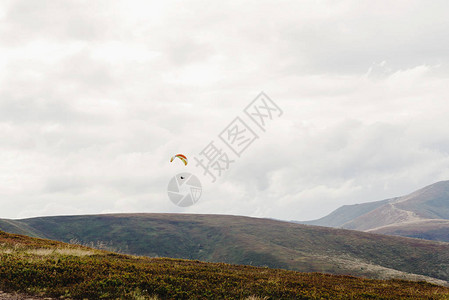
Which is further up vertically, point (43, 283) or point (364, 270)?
point (43, 283)

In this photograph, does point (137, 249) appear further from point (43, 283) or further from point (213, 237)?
point (43, 283)

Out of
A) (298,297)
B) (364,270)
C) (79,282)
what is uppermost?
(79,282)

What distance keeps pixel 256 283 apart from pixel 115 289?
269 inches

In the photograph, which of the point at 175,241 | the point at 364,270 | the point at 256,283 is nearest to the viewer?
the point at 256,283

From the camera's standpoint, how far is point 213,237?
14112 cm

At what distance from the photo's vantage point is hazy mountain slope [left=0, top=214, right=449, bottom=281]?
85056mm

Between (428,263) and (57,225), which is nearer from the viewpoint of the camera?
(428,263)

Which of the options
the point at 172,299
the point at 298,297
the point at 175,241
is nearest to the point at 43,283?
the point at 172,299

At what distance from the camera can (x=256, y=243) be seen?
A: 118m

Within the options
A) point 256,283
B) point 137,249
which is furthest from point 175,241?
point 256,283

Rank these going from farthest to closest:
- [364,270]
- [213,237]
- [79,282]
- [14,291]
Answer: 1. [213,237]
2. [364,270]
3. [79,282]
4. [14,291]

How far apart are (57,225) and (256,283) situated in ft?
484

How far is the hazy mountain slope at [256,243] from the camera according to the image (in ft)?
279

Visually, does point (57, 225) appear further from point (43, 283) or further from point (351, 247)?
point (43, 283)
